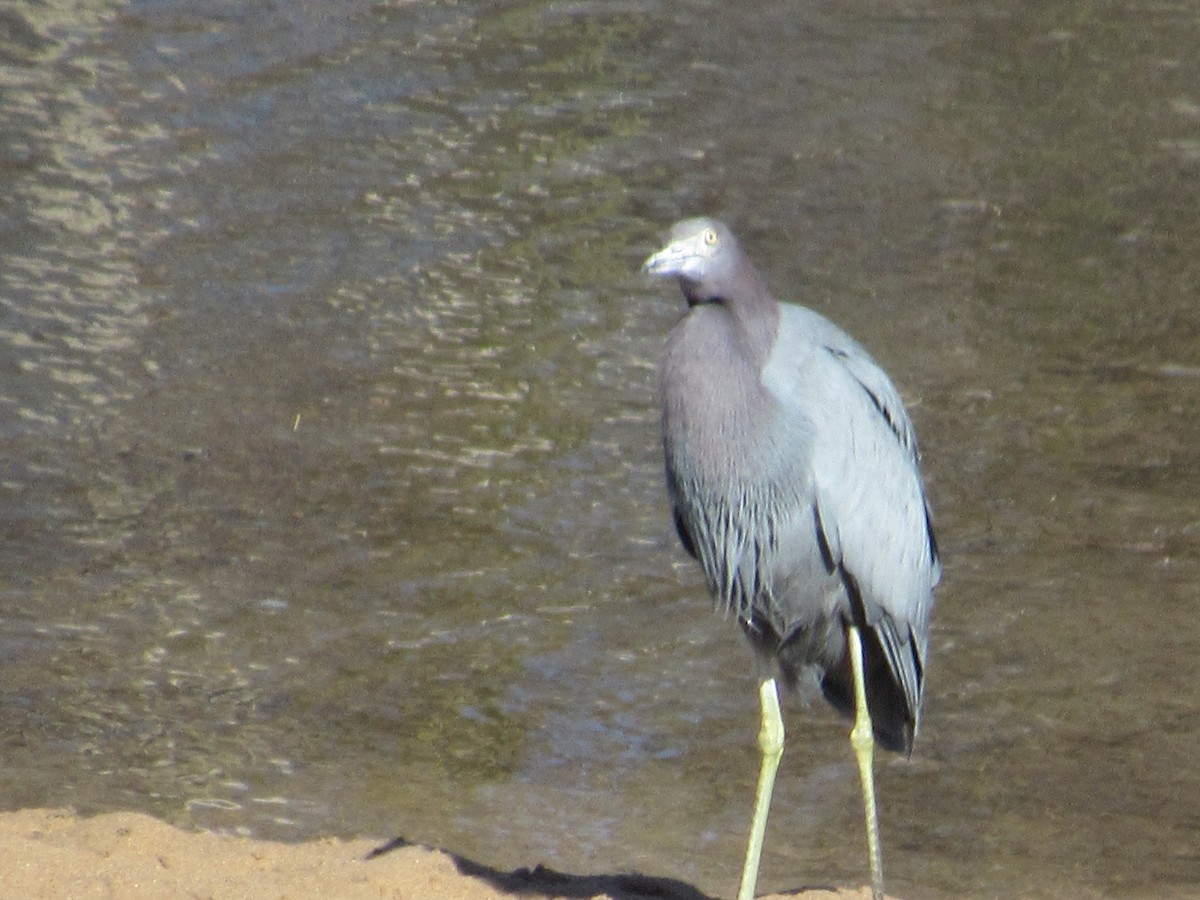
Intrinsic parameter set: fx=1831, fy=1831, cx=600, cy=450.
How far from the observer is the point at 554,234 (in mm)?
10641

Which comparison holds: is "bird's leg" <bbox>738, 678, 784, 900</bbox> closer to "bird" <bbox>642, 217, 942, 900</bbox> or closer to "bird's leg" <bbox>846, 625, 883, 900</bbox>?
"bird" <bbox>642, 217, 942, 900</bbox>

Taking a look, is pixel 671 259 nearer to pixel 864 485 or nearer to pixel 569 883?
pixel 864 485

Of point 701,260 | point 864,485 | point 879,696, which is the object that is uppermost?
point 701,260

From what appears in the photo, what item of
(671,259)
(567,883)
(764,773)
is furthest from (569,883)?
(671,259)

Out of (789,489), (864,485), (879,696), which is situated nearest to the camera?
(789,489)

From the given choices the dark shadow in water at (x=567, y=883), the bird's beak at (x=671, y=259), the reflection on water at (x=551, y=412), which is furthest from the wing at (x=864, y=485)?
the reflection on water at (x=551, y=412)

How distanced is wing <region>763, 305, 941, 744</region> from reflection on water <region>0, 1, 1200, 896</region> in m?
1.02

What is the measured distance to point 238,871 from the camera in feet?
16.1

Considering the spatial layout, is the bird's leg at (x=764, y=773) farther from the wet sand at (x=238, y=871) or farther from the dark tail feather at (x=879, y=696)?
the dark tail feather at (x=879, y=696)

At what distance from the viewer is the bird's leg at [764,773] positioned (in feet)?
16.5

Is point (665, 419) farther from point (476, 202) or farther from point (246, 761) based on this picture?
point (476, 202)

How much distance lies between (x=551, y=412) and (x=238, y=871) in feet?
13.6

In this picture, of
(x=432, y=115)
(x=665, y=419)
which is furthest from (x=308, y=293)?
(x=665, y=419)

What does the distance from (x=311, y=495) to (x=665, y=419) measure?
3373mm
